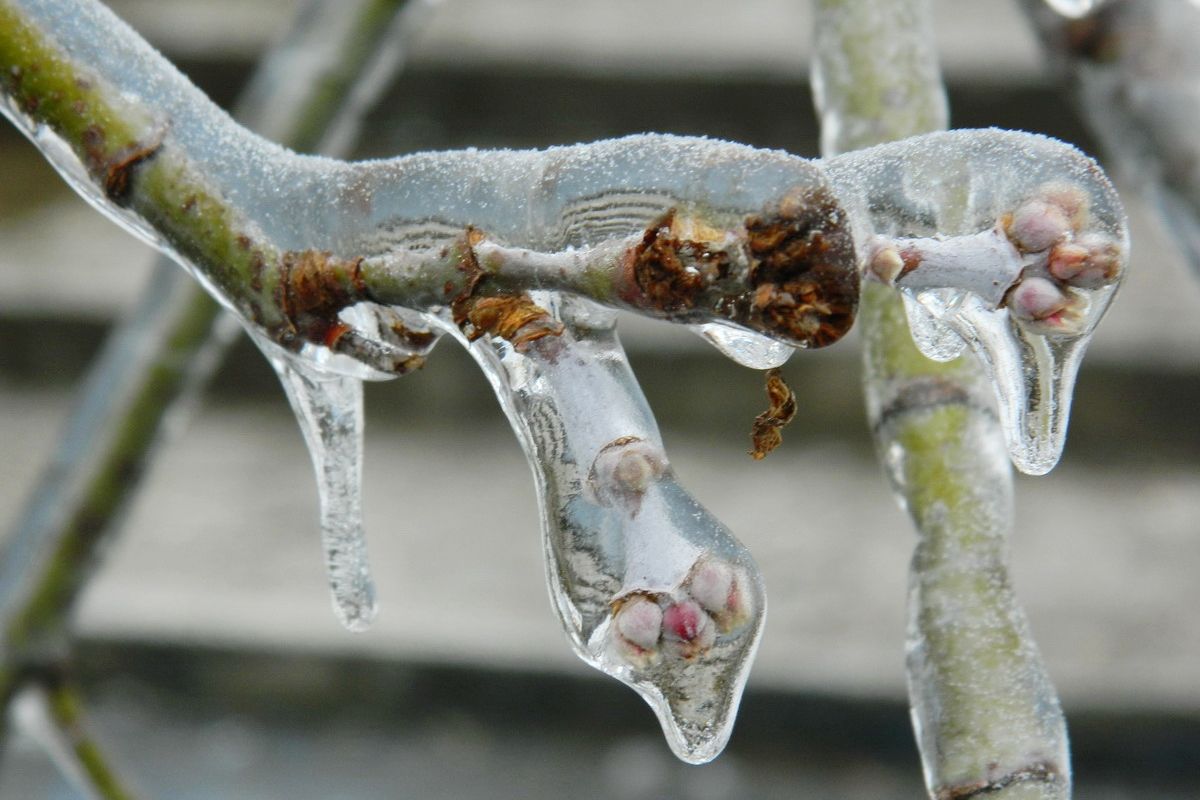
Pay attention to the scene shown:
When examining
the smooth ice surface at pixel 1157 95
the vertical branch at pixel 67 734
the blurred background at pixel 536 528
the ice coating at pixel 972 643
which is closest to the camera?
the ice coating at pixel 972 643

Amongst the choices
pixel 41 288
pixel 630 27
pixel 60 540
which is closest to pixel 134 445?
pixel 60 540

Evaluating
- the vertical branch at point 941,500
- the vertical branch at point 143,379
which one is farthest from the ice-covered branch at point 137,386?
the vertical branch at point 941,500

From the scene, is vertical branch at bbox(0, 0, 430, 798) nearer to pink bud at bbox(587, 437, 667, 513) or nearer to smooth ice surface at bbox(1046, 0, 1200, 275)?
smooth ice surface at bbox(1046, 0, 1200, 275)

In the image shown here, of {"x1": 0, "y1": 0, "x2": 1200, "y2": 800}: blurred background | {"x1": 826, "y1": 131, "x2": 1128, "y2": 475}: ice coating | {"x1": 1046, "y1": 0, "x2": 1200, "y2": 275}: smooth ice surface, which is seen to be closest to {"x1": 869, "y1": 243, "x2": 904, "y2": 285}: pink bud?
{"x1": 826, "y1": 131, "x2": 1128, "y2": 475}: ice coating

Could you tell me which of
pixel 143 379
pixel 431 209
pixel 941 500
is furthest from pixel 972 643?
pixel 143 379

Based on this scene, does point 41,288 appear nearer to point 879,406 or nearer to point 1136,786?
point 1136,786

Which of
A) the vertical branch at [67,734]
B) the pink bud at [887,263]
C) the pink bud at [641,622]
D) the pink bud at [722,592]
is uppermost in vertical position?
the pink bud at [887,263]

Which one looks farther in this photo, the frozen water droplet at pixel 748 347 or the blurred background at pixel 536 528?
the blurred background at pixel 536 528

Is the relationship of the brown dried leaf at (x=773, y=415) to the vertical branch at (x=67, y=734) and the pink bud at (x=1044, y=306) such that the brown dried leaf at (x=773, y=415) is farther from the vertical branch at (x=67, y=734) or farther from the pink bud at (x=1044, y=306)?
the vertical branch at (x=67, y=734)
